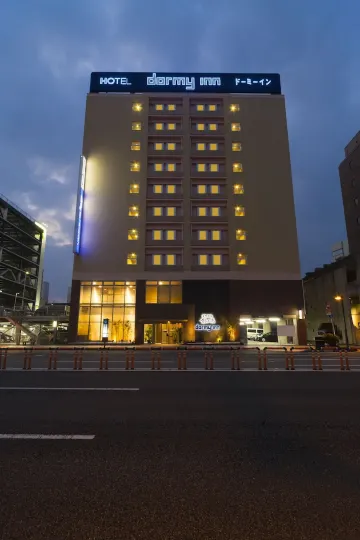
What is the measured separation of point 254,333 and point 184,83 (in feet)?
155

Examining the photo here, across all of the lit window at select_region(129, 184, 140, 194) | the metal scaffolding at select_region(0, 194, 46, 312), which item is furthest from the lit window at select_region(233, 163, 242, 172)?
the metal scaffolding at select_region(0, 194, 46, 312)

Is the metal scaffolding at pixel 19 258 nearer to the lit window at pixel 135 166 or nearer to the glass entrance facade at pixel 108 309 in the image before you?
the glass entrance facade at pixel 108 309

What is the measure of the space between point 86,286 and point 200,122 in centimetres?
3523

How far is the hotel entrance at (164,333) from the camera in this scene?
Result: 45.0 meters

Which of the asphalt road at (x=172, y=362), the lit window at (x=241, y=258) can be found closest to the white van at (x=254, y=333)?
the lit window at (x=241, y=258)

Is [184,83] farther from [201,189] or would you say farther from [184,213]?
[184,213]

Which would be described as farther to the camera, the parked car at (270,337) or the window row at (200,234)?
the window row at (200,234)
